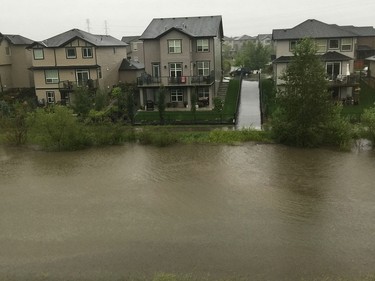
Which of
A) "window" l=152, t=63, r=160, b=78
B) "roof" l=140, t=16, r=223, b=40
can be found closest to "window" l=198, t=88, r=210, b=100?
"window" l=152, t=63, r=160, b=78

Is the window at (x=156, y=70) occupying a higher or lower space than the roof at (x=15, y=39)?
lower

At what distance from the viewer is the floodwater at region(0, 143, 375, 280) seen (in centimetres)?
1312

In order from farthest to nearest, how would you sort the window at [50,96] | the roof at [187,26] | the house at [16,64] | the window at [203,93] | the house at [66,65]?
the house at [16,64] < the window at [50,96] < the house at [66,65] < the roof at [187,26] < the window at [203,93]

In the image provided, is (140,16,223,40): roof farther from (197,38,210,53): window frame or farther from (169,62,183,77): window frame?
(169,62,183,77): window frame

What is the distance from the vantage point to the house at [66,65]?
3919cm

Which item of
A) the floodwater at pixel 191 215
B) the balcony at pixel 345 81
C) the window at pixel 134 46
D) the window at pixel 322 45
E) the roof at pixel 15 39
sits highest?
the window at pixel 134 46

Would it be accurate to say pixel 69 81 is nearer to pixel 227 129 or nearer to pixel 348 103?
pixel 227 129

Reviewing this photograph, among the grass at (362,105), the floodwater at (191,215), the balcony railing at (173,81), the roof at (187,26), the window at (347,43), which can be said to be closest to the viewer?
the floodwater at (191,215)

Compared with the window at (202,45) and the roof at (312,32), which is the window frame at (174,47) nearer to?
the window at (202,45)

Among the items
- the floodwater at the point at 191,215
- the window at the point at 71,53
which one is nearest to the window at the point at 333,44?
the floodwater at the point at 191,215

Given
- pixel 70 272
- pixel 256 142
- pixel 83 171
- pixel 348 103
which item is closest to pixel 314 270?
pixel 70 272

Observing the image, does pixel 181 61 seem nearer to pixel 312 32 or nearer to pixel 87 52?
pixel 87 52

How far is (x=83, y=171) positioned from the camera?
2284 cm

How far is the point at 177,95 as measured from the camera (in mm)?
38031
